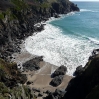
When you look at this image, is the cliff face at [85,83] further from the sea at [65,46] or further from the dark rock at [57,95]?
the sea at [65,46]

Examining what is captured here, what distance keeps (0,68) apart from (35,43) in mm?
40777

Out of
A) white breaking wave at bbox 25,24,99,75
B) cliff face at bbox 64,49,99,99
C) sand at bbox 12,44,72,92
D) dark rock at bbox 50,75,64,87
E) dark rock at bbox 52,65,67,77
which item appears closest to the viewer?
cliff face at bbox 64,49,99,99

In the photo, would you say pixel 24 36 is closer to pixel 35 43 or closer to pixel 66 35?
pixel 35 43

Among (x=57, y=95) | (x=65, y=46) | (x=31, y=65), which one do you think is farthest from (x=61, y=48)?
(x=57, y=95)

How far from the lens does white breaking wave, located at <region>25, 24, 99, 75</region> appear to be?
2279 inches

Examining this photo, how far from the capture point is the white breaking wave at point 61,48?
57875 millimetres

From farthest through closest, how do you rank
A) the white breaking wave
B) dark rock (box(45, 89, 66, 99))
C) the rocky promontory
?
the white breaking wave, dark rock (box(45, 89, 66, 99)), the rocky promontory

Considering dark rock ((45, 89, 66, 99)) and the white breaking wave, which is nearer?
dark rock ((45, 89, 66, 99))

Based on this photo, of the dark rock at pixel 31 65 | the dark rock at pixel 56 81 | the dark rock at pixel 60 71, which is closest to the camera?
the dark rock at pixel 56 81

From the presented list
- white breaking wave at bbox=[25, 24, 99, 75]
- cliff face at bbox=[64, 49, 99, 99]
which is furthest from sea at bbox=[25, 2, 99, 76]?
cliff face at bbox=[64, 49, 99, 99]

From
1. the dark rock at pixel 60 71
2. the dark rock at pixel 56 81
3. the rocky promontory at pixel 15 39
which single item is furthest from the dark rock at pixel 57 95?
the dark rock at pixel 60 71

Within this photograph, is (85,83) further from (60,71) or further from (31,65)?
(31,65)

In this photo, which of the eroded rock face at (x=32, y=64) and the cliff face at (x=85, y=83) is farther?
the eroded rock face at (x=32, y=64)

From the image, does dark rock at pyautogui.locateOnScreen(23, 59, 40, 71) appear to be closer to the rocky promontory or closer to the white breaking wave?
the rocky promontory
